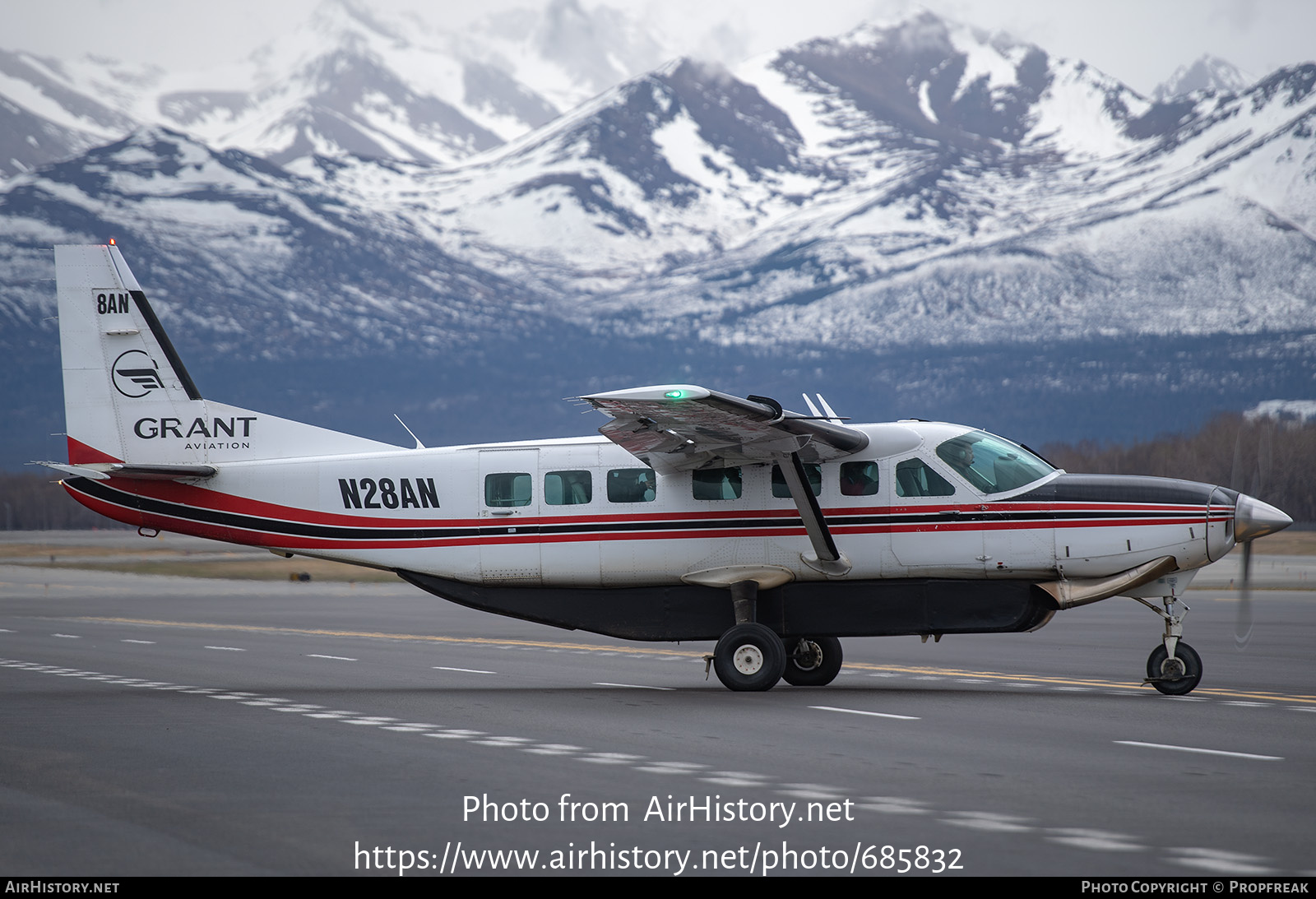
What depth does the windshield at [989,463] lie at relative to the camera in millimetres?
16797

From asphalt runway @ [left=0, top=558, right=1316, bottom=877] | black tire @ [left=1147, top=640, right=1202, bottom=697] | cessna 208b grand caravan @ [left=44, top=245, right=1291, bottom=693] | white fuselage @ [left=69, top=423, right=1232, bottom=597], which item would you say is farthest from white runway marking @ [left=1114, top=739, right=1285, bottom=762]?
white fuselage @ [left=69, top=423, right=1232, bottom=597]

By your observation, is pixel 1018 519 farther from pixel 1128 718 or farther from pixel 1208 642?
pixel 1208 642

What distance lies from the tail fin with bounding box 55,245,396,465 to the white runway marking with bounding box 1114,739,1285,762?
10.5 metres

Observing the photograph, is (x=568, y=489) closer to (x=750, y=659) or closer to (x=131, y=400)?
(x=750, y=659)

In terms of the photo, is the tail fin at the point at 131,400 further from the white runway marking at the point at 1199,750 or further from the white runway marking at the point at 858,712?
the white runway marking at the point at 1199,750

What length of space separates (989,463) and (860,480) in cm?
155

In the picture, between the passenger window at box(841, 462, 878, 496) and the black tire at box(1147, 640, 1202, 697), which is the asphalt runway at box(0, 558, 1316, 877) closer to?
the black tire at box(1147, 640, 1202, 697)

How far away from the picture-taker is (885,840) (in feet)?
27.0

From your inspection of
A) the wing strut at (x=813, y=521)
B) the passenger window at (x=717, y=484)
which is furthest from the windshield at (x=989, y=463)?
the passenger window at (x=717, y=484)

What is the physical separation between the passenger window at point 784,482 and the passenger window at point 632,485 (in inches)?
58.1

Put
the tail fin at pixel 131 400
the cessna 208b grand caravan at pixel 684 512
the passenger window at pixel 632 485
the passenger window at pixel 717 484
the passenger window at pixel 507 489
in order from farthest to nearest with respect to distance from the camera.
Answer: the tail fin at pixel 131 400 < the passenger window at pixel 507 489 < the passenger window at pixel 632 485 < the passenger window at pixel 717 484 < the cessna 208b grand caravan at pixel 684 512

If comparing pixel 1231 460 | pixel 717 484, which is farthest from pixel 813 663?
pixel 1231 460

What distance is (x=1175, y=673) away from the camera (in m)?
15.9
